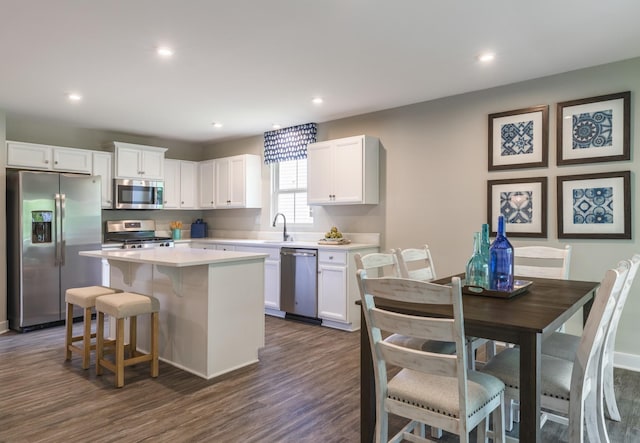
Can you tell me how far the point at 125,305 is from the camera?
297 centimetres

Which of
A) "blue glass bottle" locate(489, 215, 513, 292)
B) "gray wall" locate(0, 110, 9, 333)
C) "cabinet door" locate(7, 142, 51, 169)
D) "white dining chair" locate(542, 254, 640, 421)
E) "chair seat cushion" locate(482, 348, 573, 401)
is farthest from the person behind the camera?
"cabinet door" locate(7, 142, 51, 169)

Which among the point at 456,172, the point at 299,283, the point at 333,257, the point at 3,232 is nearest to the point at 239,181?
the point at 299,283

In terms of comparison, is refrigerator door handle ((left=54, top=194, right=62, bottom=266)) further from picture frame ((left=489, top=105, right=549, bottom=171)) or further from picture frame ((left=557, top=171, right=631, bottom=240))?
picture frame ((left=557, top=171, right=631, bottom=240))

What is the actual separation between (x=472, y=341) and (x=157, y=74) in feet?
10.7

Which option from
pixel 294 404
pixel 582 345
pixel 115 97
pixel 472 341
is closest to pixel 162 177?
pixel 115 97

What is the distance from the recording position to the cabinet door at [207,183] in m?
6.46

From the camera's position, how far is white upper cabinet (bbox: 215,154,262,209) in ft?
19.6

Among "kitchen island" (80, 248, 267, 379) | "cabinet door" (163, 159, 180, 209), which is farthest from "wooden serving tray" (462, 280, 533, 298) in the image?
"cabinet door" (163, 159, 180, 209)

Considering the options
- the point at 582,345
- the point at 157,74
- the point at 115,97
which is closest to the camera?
the point at 582,345

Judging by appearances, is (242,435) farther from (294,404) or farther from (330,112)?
(330,112)

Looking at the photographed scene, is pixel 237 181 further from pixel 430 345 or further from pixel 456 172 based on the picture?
pixel 430 345

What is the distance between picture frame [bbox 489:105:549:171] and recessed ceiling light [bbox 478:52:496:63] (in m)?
0.77

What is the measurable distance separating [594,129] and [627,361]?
6.22 feet

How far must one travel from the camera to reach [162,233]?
6.56 metres
